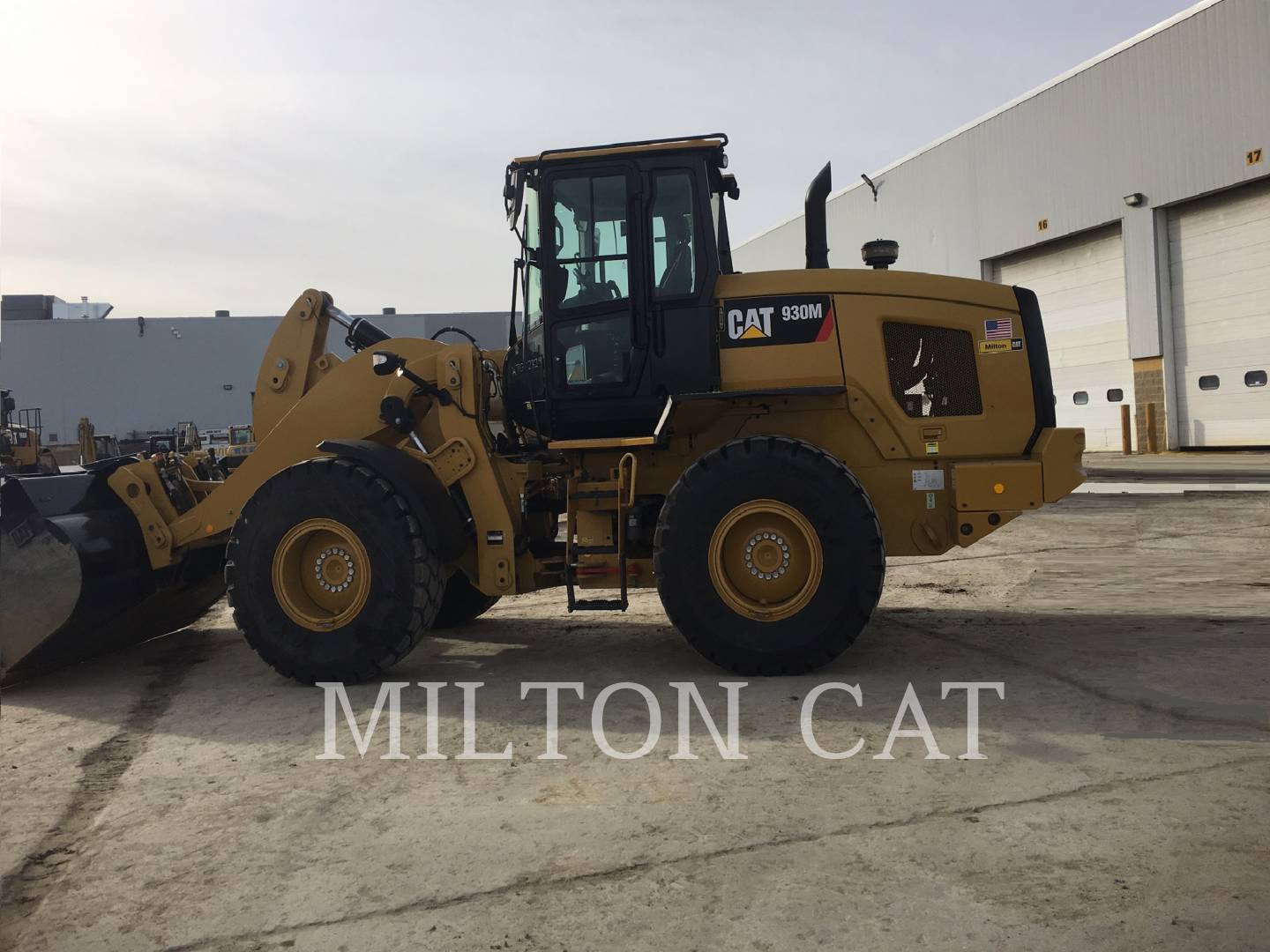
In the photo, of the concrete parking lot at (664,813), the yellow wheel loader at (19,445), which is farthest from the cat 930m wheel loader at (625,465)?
the yellow wheel loader at (19,445)

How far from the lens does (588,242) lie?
5836 millimetres

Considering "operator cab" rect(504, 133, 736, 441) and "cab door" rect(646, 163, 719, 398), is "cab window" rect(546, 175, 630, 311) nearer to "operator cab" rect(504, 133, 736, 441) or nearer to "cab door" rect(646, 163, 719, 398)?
"operator cab" rect(504, 133, 736, 441)

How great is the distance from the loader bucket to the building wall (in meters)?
40.7

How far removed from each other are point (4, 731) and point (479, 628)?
292cm

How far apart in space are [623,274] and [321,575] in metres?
2.34

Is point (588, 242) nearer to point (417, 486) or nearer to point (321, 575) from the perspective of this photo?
point (417, 486)

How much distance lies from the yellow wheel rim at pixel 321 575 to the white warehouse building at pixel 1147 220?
63.1ft

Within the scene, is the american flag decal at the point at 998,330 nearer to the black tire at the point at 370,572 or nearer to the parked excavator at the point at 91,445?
the black tire at the point at 370,572

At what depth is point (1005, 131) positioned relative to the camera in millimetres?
24906

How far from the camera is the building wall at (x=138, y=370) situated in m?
46.3

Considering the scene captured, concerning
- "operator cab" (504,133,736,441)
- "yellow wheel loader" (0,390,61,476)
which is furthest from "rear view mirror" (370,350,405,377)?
"yellow wheel loader" (0,390,61,476)

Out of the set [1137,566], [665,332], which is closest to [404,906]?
[665,332]

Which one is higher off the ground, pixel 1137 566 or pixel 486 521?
pixel 486 521

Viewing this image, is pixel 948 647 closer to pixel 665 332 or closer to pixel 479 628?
pixel 665 332
